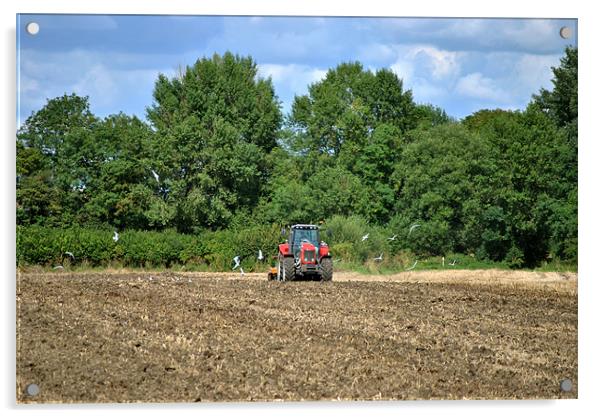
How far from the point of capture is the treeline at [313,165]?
13.5 meters

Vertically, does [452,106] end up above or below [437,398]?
above

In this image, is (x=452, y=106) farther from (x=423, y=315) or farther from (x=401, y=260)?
(x=401, y=260)

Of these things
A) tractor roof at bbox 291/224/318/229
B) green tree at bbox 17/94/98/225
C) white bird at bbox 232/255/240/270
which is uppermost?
green tree at bbox 17/94/98/225

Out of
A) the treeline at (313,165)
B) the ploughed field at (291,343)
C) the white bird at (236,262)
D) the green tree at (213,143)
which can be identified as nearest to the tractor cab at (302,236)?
the treeline at (313,165)

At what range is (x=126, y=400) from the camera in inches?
428

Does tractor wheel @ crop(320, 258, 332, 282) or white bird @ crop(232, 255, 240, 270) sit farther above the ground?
white bird @ crop(232, 255, 240, 270)

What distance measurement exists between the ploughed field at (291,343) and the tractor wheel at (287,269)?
153 inches

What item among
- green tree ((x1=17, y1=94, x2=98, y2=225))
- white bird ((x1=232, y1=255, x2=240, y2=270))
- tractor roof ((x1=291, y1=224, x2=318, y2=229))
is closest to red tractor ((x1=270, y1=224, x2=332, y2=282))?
tractor roof ((x1=291, y1=224, x2=318, y2=229))

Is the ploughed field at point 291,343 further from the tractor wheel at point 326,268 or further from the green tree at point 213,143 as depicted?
the tractor wheel at point 326,268

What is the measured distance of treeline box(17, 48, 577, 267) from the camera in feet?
44.2

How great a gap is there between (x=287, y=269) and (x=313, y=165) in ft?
17.1

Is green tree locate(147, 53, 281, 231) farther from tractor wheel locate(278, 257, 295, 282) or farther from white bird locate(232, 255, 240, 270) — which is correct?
tractor wheel locate(278, 257, 295, 282)

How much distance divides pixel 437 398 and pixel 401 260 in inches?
348
